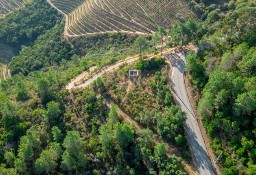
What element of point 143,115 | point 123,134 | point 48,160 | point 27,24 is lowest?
point 48,160

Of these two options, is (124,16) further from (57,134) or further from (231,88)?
(231,88)

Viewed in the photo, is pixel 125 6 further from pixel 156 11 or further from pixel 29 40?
pixel 29 40

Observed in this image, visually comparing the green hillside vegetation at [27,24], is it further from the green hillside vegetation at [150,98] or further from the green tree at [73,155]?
the green tree at [73,155]

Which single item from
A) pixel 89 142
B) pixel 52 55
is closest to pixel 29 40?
pixel 52 55

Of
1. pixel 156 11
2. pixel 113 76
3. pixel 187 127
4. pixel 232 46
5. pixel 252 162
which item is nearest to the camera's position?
pixel 252 162

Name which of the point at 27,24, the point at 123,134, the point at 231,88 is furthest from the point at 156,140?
the point at 27,24

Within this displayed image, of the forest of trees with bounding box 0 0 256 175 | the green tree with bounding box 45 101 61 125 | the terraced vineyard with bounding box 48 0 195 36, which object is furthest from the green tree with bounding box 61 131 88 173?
the terraced vineyard with bounding box 48 0 195 36
